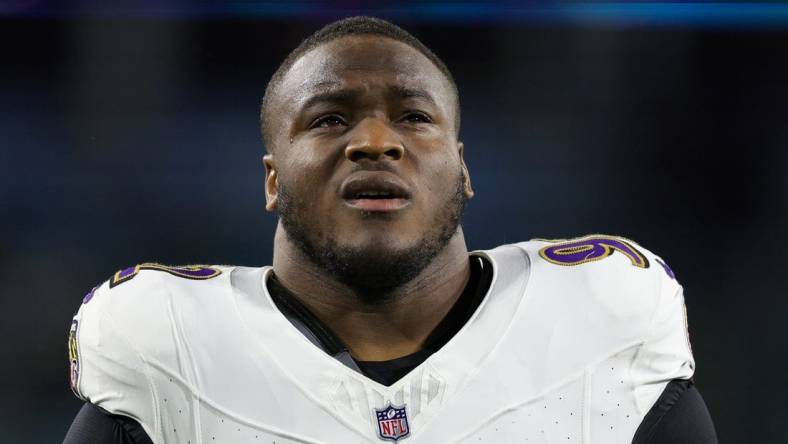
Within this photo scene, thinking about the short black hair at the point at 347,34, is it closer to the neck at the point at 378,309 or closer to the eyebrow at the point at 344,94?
the eyebrow at the point at 344,94

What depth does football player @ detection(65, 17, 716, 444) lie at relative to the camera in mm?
1107

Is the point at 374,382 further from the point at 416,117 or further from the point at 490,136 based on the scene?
the point at 490,136

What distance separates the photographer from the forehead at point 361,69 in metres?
1.21

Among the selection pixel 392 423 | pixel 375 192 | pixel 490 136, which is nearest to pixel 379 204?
pixel 375 192

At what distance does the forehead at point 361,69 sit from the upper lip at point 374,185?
0.13 metres

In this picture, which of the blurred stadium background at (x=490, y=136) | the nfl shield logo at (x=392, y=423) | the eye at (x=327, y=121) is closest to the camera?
the nfl shield logo at (x=392, y=423)

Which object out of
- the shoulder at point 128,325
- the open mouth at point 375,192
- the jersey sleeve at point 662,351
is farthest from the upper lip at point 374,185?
the jersey sleeve at point 662,351

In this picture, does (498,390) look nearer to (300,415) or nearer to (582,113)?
(300,415)

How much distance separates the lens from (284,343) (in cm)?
115

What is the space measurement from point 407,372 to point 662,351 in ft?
1.03

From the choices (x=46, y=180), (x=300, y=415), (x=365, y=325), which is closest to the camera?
(x=300, y=415)

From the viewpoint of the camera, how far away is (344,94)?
3.92 ft

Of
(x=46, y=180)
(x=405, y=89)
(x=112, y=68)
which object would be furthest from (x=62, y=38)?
(x=405, y=89)

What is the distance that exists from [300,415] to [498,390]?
232 millimetres
